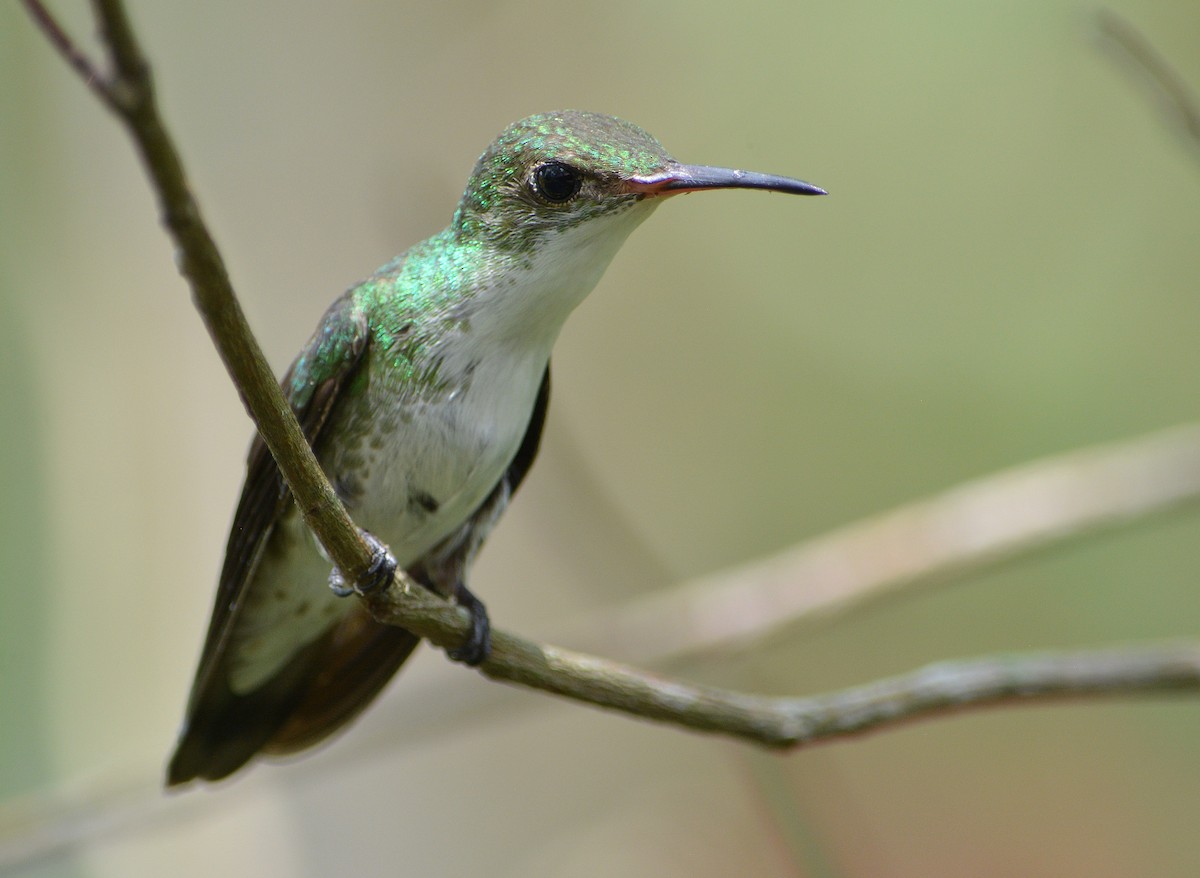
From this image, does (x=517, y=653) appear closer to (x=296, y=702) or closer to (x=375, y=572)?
(x=375, y=572)

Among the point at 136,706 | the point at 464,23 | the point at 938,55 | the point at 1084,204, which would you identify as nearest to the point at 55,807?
the point at 136,706

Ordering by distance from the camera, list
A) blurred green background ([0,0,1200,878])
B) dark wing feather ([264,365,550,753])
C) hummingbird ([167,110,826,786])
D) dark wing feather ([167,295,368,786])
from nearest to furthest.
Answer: hummingbird ([167,110,826,786])
dark wing feather ([167,295,368,786])
dark wing feather ([264,365,550,753])
blurred green background ([0,0,1200,878])

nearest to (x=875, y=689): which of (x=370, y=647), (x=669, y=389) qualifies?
(x=370, y=647)

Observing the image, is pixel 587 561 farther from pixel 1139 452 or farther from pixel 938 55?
pixel 938 55

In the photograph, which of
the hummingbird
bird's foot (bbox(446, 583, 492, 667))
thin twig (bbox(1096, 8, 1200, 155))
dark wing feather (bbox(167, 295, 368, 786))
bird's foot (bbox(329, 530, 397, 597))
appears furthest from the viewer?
thin twig (bbox(1096, 8, 1200, 155))

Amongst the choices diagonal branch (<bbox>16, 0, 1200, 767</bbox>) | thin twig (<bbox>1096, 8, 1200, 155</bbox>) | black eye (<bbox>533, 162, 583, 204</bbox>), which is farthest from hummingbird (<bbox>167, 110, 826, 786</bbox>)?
thin twig (<bbox>1096, 8, 1200, 155</bbox>)

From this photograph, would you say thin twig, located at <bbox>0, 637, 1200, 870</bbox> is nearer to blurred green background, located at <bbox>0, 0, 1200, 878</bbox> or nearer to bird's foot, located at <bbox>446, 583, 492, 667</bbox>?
bird's foot, located at <bbox>446, 583, 492, 667</bbox>

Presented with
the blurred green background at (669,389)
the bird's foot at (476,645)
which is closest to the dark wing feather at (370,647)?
the bird's foot at (476,645)
